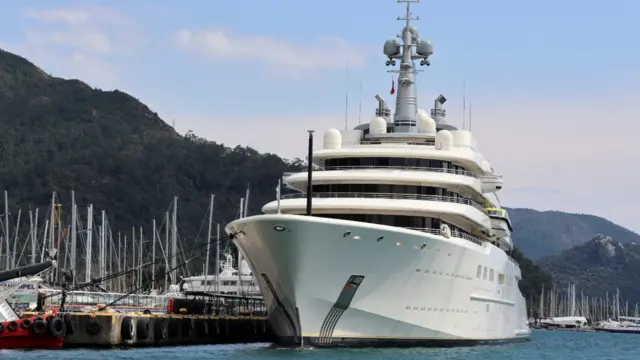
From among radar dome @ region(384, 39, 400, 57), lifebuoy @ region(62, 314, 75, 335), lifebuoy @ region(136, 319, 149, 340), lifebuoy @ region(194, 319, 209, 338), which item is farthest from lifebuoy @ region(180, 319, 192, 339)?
radar dome @ region(384, 39, 400, 57)

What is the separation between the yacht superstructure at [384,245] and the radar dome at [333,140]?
5 cm

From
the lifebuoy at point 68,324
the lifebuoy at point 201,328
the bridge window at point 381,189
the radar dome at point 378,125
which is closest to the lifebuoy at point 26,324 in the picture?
the lifebuoy at point 68,324

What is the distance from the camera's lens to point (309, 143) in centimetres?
4381

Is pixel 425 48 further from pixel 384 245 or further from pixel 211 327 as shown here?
pixel 384 245

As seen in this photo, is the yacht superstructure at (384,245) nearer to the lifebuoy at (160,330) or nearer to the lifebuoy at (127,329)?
the lifebuoy at (127,329)

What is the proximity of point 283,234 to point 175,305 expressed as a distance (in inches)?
721

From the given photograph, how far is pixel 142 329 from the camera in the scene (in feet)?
170

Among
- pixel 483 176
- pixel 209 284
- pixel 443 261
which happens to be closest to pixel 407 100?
pixel 483 176

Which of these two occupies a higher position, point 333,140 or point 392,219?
point 333,140

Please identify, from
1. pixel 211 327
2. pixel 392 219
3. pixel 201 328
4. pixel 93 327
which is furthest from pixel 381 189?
pixel 211 327

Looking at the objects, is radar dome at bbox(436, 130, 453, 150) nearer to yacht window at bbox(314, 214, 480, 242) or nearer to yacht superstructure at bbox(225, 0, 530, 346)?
yacht superstructure at bbox(225, 0, 530, 346)

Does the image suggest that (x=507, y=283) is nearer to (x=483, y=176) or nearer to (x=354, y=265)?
(x=483, y=176)

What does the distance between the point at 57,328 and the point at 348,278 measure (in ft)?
39.3

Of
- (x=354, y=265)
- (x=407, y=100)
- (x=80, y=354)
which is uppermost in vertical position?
(x=407, y=100)
